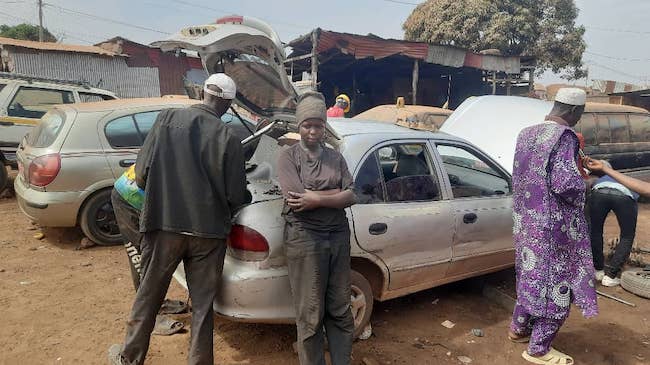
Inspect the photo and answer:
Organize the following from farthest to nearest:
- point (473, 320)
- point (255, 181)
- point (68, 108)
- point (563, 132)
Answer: point (68, 108) → point (473, 320) → point (255, 181) → point (563, 132)

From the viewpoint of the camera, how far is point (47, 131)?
5145 mm

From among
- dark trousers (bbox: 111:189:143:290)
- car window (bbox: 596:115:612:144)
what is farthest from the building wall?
car window (bbox: 596:115:612:144)

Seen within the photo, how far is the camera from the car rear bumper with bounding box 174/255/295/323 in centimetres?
276

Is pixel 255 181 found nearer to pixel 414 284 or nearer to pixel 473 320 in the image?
pixel 414 284

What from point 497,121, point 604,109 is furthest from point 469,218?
point 604,109

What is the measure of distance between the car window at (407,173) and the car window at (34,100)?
618 cm

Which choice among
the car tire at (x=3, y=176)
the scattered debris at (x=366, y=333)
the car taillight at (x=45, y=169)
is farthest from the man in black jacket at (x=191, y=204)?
the car tire at (x=3, y=176)

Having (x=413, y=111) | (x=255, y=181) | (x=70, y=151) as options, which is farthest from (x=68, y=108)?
(x=413, y=111)

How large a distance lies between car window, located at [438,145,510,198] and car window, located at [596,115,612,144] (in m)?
4.77

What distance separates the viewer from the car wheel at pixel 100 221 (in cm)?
511

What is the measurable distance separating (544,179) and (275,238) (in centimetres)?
179

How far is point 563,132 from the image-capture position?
2963mm

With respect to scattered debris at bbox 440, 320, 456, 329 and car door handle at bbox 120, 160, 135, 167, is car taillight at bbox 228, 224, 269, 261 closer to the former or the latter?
scattered debris at bbox 440, 320, 456, 329

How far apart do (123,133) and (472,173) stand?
152 inches
